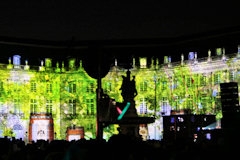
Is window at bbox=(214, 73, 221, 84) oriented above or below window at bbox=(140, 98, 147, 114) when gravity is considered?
above

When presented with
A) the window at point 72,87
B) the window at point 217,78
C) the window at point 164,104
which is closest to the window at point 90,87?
the window at point 72,87

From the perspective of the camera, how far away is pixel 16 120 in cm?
5281

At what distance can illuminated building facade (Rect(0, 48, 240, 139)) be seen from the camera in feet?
162

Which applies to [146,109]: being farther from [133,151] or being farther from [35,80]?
[133,151]

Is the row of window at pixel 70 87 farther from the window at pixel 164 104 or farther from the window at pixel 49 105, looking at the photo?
the window at pixel 164 104

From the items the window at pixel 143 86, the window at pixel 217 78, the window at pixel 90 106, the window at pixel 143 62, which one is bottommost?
the window at pixel 90 106

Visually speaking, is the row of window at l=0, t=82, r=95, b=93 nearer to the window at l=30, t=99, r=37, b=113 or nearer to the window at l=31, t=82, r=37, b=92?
the window at l=31, t=82, r=37, b=92

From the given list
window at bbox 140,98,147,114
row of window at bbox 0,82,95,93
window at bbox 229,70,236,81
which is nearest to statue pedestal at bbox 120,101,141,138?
window at bbox 229,70,236,81

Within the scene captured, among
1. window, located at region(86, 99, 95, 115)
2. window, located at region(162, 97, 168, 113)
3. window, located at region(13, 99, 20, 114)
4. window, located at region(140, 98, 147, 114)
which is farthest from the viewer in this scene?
window, located at region(86, 99, 95, 115)

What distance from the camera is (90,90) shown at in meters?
57.5

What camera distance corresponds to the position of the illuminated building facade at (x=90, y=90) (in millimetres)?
49250

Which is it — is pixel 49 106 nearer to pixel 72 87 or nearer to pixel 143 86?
pixel 72 87

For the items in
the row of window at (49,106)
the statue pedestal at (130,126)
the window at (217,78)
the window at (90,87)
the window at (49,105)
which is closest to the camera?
the statue pedestal at (130,126)

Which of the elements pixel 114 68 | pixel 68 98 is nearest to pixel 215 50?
pixel 114 68
